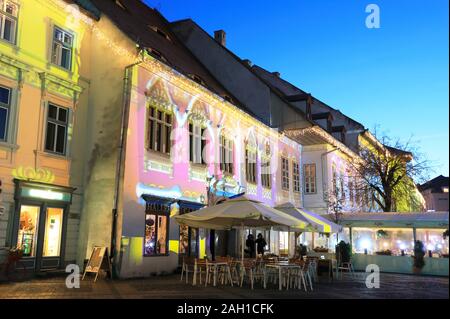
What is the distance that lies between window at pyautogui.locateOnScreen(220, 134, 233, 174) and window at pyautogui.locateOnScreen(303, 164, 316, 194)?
9.84 metres

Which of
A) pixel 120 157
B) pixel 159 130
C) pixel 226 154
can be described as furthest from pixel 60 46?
pixel 226 154

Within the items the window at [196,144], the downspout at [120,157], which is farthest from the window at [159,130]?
the window at [196,144]

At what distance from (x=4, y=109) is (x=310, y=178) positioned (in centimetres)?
2071

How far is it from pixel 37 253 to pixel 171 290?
5072 millimetres

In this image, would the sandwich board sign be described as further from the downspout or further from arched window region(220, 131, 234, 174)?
arched window region(220, 131, 234, 174)

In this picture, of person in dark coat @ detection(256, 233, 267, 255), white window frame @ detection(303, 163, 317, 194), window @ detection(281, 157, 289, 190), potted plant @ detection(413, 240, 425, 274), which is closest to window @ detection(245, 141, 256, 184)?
window @ detection(281, 157, 289, 190)

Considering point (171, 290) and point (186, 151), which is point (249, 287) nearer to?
point (171, 290)

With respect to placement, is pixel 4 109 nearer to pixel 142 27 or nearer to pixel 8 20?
pixel 8 20

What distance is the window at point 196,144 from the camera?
1844cm

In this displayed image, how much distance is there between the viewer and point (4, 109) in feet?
43.3

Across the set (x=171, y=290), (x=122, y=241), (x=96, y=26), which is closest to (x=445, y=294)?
(x=171, y=290)

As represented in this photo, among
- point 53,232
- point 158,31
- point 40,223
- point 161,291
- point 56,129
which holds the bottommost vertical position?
point 161,291

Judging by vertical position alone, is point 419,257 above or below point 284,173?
below

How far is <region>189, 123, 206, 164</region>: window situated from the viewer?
1844 cm
